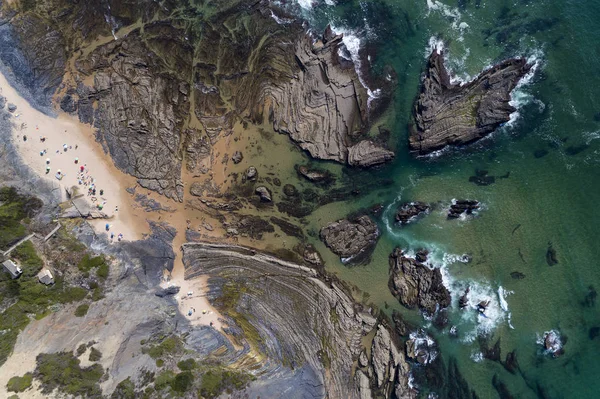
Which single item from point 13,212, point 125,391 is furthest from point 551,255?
point 13,212

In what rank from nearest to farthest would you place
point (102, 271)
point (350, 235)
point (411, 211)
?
point (102, 271)
point (411, 211)
point (350, 235)

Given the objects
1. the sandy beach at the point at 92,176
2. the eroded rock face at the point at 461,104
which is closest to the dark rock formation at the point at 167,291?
the sandy beach at the point at 92,176

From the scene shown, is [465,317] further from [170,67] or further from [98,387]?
[170,67]

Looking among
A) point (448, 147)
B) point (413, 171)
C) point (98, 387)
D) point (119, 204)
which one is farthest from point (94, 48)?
point (448, 147)

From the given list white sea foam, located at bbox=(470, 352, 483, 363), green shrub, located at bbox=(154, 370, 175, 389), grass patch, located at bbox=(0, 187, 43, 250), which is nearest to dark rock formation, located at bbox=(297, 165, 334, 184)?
green shrub, located at bbox=(154, 370, 175, 389)

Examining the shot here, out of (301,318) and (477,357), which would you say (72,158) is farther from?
(477,357)

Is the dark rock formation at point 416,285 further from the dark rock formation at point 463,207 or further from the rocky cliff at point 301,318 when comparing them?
the dark rock formation at point 463,207
